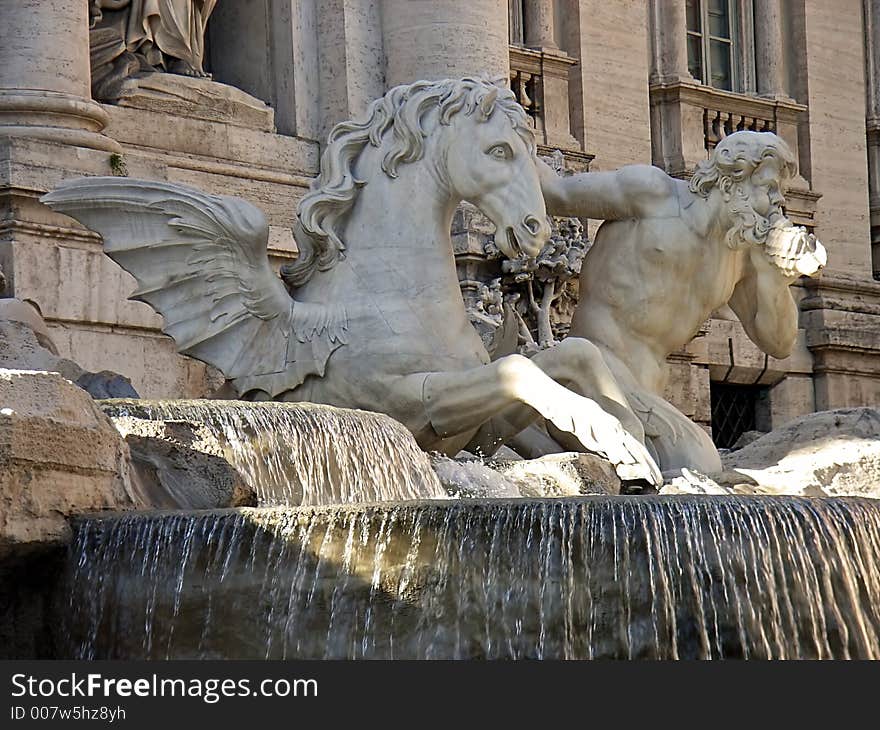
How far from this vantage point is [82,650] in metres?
6.59

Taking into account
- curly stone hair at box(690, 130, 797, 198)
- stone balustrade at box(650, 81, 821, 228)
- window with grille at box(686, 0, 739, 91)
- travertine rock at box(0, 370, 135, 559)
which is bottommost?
travertine rock at box(0, 370, 135, 559)

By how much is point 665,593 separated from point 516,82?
9.41 metres

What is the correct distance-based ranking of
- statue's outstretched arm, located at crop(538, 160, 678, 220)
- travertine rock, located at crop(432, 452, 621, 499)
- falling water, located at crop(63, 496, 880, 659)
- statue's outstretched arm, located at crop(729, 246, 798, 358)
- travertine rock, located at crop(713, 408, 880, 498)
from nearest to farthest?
falling water, located at crop(63, 496, 880, 659) < travertine rock, located at crop(432, 452, 621, 499) < travertine rock, located at crop(713, 408, 880, 498) < statue's outstretched arm, located at crop(538, 160, 678, 220) < statue's outstretched arm, located at crop(729, 246, 798, 358)

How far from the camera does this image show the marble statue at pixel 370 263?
937 centimetres

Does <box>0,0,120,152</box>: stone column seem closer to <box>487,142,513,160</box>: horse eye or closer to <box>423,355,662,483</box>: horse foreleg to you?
<box>487,142,513,160</box>: horse eye

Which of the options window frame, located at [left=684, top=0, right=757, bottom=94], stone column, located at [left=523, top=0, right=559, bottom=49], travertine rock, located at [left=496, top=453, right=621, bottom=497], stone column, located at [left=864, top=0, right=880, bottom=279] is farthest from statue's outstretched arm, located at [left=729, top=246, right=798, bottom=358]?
stone column, located at [left=864, top=0, right=880, bottom=279]

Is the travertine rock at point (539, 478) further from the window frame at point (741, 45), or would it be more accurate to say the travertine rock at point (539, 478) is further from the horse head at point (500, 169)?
the window frame at point (741, 45)

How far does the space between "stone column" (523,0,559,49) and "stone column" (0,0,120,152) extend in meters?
4.58

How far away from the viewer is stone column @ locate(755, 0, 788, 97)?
17141 mm

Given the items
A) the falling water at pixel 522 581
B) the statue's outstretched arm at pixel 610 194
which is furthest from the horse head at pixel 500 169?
the falling water at pixel 522 581

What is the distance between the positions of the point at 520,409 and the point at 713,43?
8.36m

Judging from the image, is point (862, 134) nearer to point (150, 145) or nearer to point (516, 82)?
point (516, 82)

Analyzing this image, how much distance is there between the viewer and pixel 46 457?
651 cm

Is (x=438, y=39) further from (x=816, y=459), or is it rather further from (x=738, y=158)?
(x=816, y=459)
